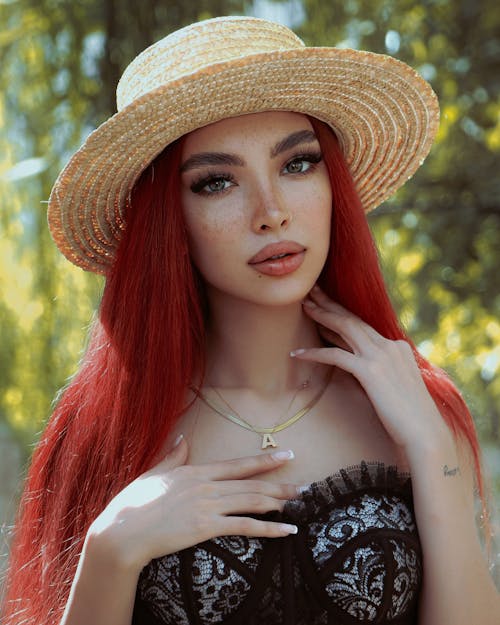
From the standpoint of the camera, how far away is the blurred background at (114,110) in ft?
11.4

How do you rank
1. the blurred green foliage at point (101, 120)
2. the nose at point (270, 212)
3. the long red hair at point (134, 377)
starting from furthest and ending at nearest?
the blurred green foliage at point (101, 120) < the long red hair at point (134, 377) < the nose at point (270, 212)

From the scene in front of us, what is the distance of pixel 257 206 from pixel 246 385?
0.45m

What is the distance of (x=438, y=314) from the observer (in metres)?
3.96

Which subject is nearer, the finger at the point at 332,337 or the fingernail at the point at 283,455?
the fingernail at the point at 283,455

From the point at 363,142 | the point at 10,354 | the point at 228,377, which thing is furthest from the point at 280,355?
the point at 10,354

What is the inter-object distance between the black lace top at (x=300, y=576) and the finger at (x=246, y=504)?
39mm

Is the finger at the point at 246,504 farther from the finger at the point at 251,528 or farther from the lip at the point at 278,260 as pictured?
the lip at the point at 278,260

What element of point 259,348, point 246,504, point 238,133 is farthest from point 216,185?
point 246,504

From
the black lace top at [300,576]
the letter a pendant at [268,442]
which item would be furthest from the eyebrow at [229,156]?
the black lace top at [300,576]

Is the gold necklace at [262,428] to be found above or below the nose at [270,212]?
below

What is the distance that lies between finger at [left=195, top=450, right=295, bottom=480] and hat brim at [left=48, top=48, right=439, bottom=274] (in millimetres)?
626

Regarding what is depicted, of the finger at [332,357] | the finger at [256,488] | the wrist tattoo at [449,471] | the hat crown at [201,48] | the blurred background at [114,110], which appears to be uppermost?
the blurred background at [114,110]

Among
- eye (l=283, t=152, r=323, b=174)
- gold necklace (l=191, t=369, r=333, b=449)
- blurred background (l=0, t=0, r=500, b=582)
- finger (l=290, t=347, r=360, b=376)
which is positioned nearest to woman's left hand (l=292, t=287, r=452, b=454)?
finger (l=290, t=347, r=360, b=376)

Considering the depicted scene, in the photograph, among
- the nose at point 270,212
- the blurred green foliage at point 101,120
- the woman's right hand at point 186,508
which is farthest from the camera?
the blurred green foliage at point 101,120
